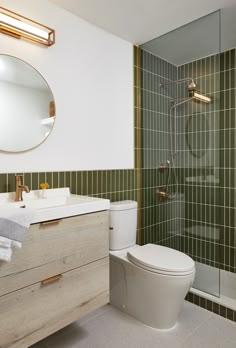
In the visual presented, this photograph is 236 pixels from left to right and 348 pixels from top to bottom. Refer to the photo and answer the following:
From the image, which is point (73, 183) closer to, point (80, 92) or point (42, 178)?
point (42, 178)

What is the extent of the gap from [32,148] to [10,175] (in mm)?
234

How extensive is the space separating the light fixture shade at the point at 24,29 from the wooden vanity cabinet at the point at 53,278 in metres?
1.21

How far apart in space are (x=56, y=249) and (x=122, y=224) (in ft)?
2.54

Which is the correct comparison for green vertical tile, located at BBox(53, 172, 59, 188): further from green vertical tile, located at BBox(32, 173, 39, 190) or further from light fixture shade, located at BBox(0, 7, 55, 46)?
light fixture shade, located at BBox(0, 7, 55, 46)

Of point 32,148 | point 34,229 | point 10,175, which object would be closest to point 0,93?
point 32,148

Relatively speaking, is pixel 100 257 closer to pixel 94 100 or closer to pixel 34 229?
pixel 34 229

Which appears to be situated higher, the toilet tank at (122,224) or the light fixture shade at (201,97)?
the light fixture shade at (201,97)

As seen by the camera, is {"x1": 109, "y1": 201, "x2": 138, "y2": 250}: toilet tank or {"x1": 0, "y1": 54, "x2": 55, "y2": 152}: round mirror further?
{"x1": 109, "y1": 201, "x2": 138, "y2": 250}: toilet tank

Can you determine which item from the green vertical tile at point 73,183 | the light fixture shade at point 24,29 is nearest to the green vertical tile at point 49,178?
the green vertical tile at point 73,183

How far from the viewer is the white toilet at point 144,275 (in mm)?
1693

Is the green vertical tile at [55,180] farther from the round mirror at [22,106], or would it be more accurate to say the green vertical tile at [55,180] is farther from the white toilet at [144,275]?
the white toilet at [144,275]

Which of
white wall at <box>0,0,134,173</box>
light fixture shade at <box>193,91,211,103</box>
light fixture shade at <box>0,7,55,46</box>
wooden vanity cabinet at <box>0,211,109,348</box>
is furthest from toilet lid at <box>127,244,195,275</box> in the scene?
light fixture shade at <box>0,7,55,46</box>

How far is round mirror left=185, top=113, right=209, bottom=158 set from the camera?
84.7 inches

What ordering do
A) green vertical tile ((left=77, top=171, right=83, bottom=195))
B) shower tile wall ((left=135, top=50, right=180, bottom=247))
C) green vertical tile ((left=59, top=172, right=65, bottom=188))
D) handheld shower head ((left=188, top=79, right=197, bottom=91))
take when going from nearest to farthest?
green vertical tile ((left=59, top=172, right=65, bottom=188))
green vertical tile ((left=77, top=171, right=83, bottom=195))
handheld shower head ((left=188, top=79, right=197, bottom=91))
shower tile wall ((left=135, top=50, right=180, bottom=247))
